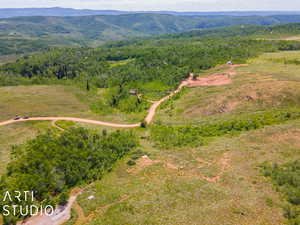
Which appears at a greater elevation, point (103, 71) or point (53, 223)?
point (103, 71)

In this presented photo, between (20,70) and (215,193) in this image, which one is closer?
(215,193)

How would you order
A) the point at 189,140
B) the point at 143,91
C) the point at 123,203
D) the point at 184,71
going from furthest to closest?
the point at 184,71, the point at 143,91, the point at 189,140, the point at 123,203

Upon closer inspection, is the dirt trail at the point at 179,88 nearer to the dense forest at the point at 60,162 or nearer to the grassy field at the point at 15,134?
the grassy field at the point at 15,134

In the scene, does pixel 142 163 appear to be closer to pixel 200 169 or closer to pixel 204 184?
pixel 200 169

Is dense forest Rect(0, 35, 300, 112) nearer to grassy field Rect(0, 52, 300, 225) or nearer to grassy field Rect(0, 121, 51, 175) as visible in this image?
grassy field Rect(0, 52, 300, 225)

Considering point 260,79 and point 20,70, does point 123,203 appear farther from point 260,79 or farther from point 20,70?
point 20,70

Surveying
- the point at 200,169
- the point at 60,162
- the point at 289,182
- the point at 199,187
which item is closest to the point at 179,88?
the point at 200,169

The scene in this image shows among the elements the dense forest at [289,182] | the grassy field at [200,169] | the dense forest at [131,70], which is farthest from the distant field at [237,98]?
the dense forest at [289,182]

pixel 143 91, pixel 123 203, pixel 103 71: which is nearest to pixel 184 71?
pixel 143 91
